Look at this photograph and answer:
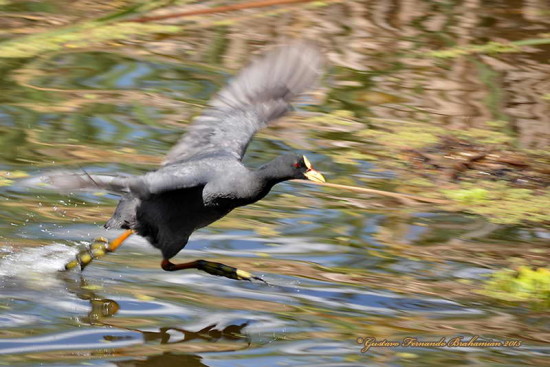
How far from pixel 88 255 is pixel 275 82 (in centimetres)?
132

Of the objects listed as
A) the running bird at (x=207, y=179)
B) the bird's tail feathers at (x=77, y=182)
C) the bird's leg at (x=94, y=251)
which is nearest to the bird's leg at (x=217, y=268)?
the running bird at (x=207, y=179)

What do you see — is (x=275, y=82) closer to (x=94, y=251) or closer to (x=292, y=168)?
(x=292, y=168)

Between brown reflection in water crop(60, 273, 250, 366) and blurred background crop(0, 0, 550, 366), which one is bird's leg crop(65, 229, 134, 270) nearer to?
blurred background crop(0, 0, 550, 366)

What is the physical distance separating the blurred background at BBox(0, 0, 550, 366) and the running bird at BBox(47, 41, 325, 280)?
0.70 ft

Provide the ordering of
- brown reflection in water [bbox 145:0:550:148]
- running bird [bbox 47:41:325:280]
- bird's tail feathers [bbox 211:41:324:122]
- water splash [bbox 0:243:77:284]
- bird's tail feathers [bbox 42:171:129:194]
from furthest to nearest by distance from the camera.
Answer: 1. brown reflection in water [bbox 145:0:550:148]
2. bird's tail feathers [bbox 211:41:324:122]
3. water splash [bbox 0:243:77:284]
4. running bird [bbox 47:41:325:280]
5. bird's tail feathers [bbox 42:171:129:194]

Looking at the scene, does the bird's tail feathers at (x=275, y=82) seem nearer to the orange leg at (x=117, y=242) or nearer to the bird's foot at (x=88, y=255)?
the orange leg at (x=117, y=242)

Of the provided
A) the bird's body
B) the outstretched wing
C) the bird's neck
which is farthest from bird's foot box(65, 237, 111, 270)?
the bird's neck

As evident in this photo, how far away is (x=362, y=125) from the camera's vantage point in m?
8.16

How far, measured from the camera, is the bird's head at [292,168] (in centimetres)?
527

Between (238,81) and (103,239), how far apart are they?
3.62 ft

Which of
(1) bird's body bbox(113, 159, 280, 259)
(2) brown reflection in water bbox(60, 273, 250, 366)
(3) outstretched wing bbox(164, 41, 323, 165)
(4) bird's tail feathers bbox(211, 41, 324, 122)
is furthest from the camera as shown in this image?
(4) bird's tail feathers bbox(211, 41, 324, 122)

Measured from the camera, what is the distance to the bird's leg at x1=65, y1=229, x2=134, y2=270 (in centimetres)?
557

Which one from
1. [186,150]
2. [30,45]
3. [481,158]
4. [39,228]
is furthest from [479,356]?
[30,45]

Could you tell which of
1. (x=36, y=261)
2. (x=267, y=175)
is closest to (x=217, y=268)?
(x=267, y=175)
